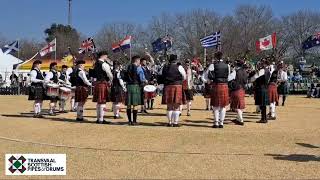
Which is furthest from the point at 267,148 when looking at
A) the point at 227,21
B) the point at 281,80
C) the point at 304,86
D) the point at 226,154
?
the point at 227,21

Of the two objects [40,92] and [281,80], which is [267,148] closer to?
[40,92]

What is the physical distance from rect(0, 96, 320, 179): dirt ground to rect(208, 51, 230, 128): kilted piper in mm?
319

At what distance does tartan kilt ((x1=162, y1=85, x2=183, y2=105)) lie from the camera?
1116 cm

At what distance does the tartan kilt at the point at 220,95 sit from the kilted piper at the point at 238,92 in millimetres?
669

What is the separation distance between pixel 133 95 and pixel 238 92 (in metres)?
2.42

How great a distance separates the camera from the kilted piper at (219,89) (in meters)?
11.1

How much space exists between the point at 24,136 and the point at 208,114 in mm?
5865

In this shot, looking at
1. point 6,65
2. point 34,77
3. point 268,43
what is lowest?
point 34,77

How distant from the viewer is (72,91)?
14453 mm

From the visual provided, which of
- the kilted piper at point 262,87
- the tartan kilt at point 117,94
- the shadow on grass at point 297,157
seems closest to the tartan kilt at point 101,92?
the tartan kilt at point 117,94

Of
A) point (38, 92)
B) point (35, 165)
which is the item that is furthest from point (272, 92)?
point (35, 165)

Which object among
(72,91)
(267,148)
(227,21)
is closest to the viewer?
(267,148)

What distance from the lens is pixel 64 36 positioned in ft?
229

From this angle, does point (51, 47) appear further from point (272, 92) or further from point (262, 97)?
point (262, 97)
